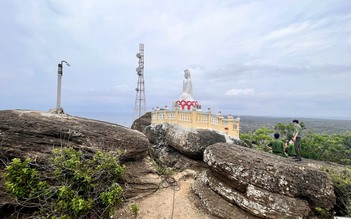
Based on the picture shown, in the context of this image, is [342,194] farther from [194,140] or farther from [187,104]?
[187,104]

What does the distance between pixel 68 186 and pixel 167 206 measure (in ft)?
13.8

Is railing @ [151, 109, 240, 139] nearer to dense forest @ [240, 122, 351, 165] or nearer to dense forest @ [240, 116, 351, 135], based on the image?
dense forest @ [240, 122, 351, 165]

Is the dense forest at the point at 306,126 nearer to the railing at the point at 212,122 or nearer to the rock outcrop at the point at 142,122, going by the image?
the railing at the point at 212,122

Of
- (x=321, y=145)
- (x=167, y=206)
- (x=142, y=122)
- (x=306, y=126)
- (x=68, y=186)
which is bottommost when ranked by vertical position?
(x=167, y=206)

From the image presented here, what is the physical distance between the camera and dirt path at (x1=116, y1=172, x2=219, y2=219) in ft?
26.6

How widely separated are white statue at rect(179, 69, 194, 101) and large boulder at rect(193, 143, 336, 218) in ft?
29.4

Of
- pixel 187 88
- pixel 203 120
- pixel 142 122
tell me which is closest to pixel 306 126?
pixel 187 88

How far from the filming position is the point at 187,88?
17.5 m

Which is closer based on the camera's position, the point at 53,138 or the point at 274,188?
the point at 274,188

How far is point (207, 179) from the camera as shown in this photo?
969 cm

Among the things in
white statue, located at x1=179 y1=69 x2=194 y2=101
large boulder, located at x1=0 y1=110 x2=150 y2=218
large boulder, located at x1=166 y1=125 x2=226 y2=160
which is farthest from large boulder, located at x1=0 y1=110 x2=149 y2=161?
white statue, located at x1=179 y1=69 x2=194 y2=101

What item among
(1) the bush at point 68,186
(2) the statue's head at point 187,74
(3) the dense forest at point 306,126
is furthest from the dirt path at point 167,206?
(3) the dense forest at point 306,126

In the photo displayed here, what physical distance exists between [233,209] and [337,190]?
4.15 m

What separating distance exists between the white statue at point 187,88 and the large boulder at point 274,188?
896 centimetres
